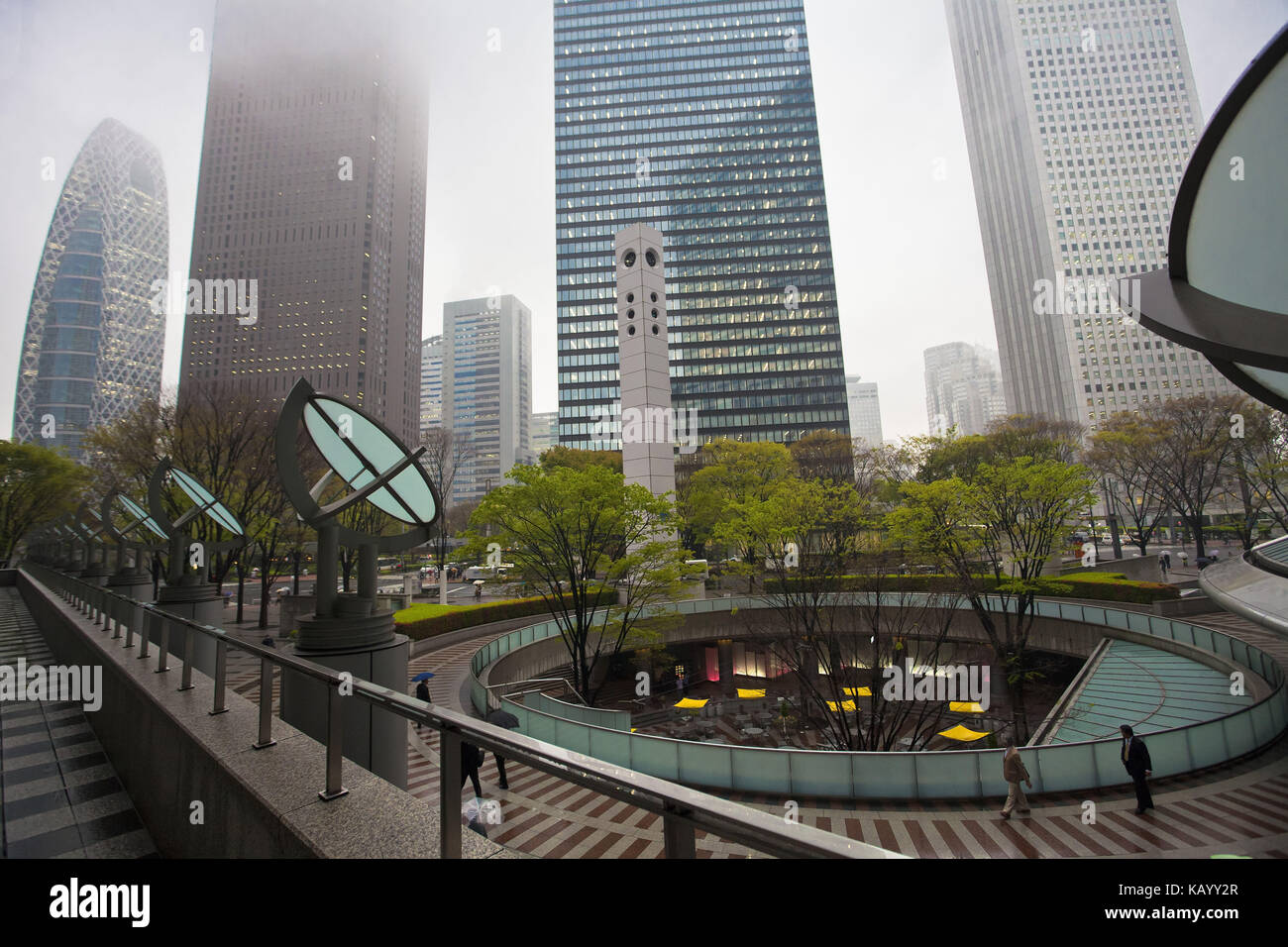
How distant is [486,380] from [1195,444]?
160 meters

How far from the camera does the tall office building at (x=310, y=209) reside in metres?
100

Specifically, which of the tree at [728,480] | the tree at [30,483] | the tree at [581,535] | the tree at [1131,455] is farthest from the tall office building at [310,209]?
the tree at [1131,455]

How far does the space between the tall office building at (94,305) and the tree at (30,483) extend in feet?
191

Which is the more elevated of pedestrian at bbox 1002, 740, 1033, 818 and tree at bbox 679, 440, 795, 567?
tree at bbox 679, 440, 795, 567

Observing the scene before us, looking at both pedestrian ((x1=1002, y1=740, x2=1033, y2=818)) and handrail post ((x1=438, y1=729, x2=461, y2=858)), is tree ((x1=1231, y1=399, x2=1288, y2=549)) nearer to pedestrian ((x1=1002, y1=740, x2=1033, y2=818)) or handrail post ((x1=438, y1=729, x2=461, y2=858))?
pedestrian ((x1=1002, y1=740, x2=1033, y2=818))

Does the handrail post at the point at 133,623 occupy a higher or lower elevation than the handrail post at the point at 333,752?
higher

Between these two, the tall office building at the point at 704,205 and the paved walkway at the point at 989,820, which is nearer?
the paved walkway at the point at 989,820

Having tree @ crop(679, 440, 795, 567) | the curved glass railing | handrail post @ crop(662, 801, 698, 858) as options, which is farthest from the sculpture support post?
tree @ crop(679, 440, 795, 567)

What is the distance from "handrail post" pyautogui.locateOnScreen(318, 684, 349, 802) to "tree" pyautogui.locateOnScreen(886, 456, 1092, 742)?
837 inches

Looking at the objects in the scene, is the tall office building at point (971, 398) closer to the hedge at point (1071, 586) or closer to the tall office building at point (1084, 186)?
the tall office building at point (1084, 186)

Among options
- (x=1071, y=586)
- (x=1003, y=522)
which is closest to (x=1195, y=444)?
(x=1071, y=586)

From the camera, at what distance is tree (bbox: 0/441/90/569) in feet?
93.3
